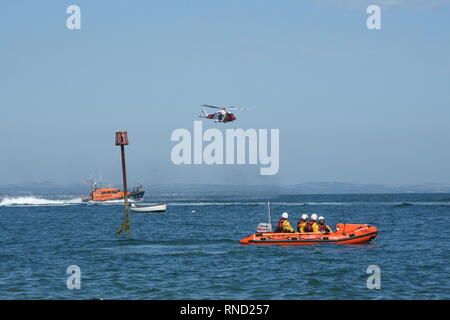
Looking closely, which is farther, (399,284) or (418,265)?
(418,265)

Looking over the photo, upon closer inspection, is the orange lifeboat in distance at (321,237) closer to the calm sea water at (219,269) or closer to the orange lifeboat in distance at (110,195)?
the calm sea water at (219,269)

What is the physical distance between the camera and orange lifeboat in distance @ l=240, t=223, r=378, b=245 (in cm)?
3669

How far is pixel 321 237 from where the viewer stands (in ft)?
121

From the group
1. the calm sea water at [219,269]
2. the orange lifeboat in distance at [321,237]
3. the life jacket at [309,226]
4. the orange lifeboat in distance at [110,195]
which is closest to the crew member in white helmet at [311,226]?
the life jacket at [309,226]

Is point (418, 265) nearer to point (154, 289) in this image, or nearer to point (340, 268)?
point (340, 268)

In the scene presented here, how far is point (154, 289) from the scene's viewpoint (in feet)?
78.0

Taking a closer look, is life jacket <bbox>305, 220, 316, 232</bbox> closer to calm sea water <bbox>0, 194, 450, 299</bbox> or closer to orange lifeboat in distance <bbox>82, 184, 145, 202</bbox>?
calm sea water <bbox>0, 194, 450, 299</bbox>

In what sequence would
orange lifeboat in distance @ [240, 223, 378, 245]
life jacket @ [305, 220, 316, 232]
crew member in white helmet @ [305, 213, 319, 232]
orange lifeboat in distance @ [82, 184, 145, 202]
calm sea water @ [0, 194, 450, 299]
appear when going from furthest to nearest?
orange lifeboat in distance @ [82, 184, 145, 202]
life jacket @ [305, 220, 316, 232]
crew member in white helmet @ [305, 213, 319, 232]
orange lifeboat in distance @ [240, 223, 378, 245]
calm sea water @ [0, 194, 450, 299]

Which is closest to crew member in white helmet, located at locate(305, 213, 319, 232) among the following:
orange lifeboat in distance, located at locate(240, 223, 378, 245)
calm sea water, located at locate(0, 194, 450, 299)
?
orange lifeboat in distance, located at locate(240, 223, 378, 245)

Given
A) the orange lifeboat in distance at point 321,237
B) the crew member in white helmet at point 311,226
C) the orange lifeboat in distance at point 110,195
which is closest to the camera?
the orange lifeboat in distance at point 321,237

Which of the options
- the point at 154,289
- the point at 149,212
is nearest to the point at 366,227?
the point at 154,289

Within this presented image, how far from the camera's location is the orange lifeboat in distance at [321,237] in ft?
120
